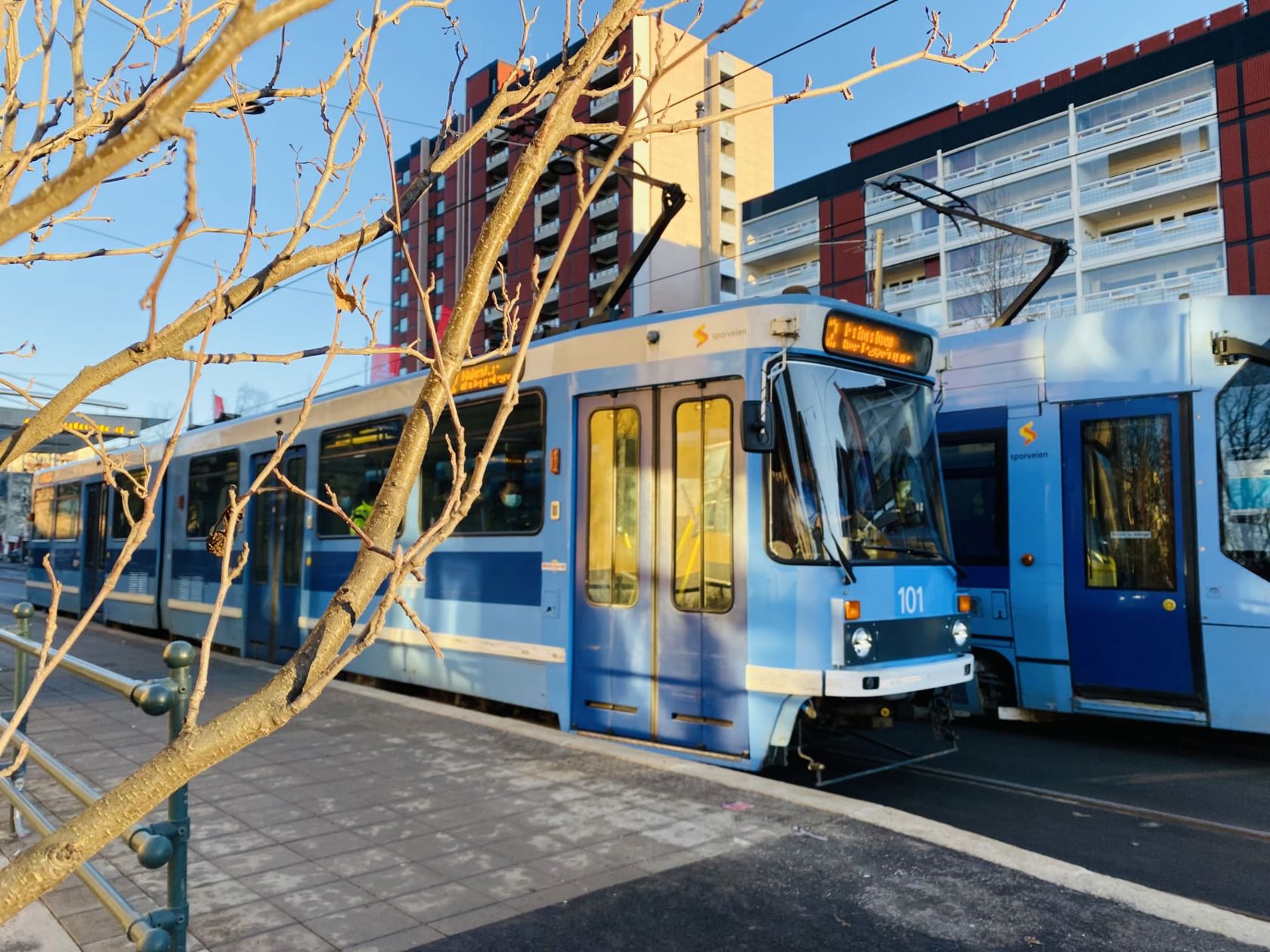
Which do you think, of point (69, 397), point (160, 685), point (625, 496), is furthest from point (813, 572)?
point (69, 397)

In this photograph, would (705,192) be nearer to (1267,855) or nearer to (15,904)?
(1267,855)

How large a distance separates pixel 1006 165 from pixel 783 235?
1323 cm

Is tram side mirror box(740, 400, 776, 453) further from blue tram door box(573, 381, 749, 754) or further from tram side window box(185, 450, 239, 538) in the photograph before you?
tram side window box(185, 450, 239, 538)

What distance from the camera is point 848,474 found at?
21.6 feet

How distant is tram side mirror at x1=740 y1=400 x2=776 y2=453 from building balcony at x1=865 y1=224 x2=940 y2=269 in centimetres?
4400

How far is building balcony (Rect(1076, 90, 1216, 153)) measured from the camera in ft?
132

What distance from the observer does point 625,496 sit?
288 inches

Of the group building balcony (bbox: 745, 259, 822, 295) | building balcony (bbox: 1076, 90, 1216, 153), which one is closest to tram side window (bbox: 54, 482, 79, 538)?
building balcony (bbox: 1076, 90, 1216, 153)

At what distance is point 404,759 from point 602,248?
56455 millimetres

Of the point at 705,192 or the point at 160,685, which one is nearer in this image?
the point at 160,685

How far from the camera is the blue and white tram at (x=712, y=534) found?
20.9 feet

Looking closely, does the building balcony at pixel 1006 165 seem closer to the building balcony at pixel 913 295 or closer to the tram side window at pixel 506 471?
the building balcony at pixel 913 295

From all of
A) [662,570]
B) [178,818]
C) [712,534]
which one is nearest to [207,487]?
[662,570]

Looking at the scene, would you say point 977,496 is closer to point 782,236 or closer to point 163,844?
point 163,844
